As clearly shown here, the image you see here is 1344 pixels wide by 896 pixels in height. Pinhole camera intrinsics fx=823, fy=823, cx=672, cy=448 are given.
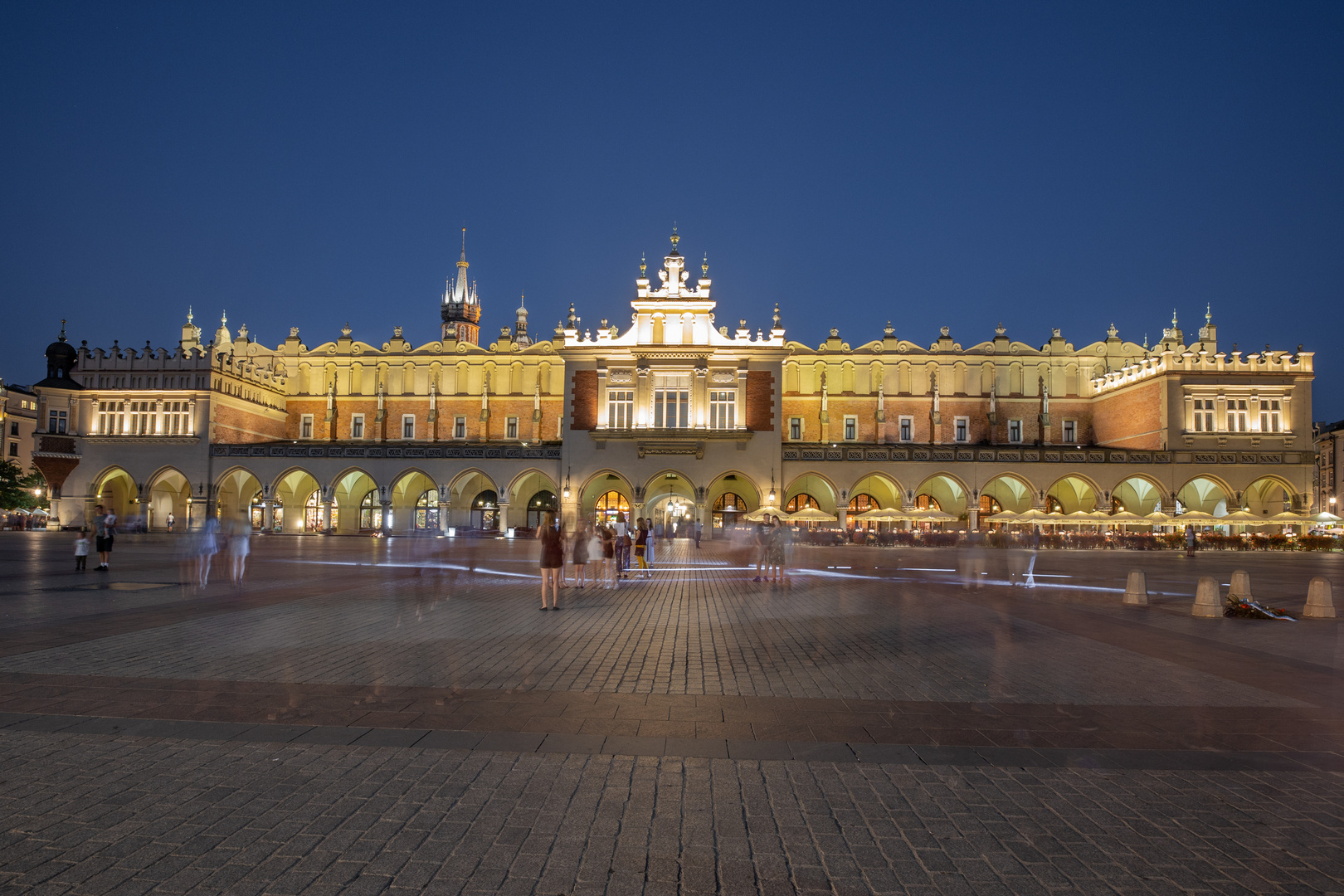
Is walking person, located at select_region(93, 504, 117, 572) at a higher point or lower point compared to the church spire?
lower

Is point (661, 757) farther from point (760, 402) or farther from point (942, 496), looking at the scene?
point (942, 496)

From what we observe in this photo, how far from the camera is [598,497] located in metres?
52.4

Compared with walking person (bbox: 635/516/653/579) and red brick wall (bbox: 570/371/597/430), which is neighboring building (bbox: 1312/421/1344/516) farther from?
walking person (bbox: 635/516/653/579)

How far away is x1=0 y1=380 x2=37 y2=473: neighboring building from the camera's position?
A: 78.4 m

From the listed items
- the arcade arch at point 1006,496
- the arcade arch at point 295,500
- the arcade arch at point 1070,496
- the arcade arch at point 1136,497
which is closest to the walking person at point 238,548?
the arcade arch at point 295,500

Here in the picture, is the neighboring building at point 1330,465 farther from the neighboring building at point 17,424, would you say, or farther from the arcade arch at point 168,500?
the neighboring building at point 17,424

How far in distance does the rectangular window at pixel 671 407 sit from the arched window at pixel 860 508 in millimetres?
11184

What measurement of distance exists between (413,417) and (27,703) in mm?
54460

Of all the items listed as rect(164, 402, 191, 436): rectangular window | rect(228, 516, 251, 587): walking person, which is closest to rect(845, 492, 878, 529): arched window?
rect(228, 516, 251, 587): walking person

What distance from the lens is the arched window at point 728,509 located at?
172 feet

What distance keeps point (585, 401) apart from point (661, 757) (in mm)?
44483

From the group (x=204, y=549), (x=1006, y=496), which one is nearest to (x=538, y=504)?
(x=1006, y=496)

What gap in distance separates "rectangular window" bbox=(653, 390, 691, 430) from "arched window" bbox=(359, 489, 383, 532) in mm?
19565

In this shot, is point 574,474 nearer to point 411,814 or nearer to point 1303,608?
point 1303,608
